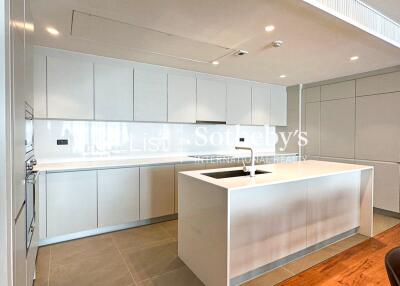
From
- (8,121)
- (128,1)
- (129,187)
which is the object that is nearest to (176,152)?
(129,187)

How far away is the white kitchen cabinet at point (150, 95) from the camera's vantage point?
11.0 feet

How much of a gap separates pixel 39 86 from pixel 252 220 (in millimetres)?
2840

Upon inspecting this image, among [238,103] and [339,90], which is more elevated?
[339,90]

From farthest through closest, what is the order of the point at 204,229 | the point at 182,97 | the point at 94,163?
the point at 182,97, the point at 94,163, the point at 204,229

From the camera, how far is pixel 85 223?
2.75 metres

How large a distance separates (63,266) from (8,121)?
183 cm

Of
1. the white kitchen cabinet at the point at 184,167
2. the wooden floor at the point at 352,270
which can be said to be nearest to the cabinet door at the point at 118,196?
the white kitchen cabinet at the point at 184,167

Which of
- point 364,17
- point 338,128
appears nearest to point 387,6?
point 364,17

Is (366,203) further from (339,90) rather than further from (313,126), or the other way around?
(339,90)

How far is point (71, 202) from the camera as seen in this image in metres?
2.67

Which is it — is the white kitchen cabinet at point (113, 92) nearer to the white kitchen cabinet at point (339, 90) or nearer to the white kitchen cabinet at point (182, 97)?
the white kitchen cabinet at point (182, 97)

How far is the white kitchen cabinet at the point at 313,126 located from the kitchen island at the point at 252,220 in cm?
199

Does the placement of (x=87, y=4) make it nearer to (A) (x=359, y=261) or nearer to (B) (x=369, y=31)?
(B) (x=369, y=31)

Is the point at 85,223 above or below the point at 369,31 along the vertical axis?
below
